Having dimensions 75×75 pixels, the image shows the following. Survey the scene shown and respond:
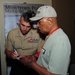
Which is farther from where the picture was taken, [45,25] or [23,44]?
[23,44]

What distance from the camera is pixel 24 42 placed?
2.30 meters

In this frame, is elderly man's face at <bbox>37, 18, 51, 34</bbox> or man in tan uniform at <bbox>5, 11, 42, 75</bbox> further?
man in tan uniform at <bbox>5, 11, 42, 75</bbox>

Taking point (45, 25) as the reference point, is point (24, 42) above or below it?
below

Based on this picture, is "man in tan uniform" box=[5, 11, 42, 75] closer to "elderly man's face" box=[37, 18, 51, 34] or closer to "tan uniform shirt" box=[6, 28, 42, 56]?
"tan uniform shirt" box=[6, 28, 42, 56]

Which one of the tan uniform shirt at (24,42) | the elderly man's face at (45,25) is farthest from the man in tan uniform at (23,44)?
the elderly man's face at (45,25)

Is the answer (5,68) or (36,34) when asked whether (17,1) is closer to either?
(36,34)

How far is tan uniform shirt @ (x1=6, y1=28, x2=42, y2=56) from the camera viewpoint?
2273 millimetres

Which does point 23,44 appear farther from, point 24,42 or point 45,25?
point 45,25

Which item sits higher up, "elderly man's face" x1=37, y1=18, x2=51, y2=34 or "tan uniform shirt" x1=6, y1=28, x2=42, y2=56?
"elderly man's face" x1=37, y1=18, x2=51, y2=34

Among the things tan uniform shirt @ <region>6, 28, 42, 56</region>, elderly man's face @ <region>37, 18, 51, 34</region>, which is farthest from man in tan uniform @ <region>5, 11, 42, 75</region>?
elderly man's face @ <region>37, 18, 51, 34</region>

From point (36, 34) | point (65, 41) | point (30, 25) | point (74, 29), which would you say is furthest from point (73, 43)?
point (65, 41)

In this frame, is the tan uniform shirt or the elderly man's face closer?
the elderly man's face

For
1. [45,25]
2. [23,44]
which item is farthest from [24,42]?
[45,25]

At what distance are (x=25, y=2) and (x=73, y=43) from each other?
1050 millimetres
